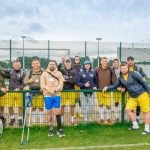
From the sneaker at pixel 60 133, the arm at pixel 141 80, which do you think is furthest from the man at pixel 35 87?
the arm at pixel 141 80

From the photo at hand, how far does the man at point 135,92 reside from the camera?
843cm

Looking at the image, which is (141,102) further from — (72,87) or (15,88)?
(15,88)

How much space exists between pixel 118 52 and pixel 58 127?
1109 centimetres

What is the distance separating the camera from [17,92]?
873 centimetres

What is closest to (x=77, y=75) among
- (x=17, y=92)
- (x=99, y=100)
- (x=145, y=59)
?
(x=99, y=100)

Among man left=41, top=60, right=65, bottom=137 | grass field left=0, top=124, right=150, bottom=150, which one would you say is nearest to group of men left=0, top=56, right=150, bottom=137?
man left=41, top=60, right=65, bottom=137

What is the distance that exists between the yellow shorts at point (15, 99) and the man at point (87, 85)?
157 centimetres

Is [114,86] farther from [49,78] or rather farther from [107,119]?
[49,78]

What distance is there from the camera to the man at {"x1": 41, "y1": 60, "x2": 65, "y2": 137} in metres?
8.20

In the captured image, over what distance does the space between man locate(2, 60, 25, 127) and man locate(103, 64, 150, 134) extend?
2592mm

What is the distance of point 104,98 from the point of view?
9.02 metres

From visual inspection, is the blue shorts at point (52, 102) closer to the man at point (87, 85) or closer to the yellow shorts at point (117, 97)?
the man at point (87, 85)

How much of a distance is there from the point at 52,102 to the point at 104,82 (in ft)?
5.43

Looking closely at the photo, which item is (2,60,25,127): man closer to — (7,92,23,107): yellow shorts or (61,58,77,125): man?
(7,92,23,107): yellow shorts
